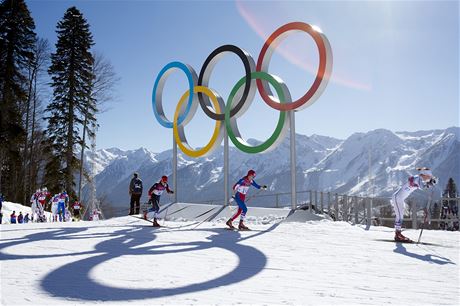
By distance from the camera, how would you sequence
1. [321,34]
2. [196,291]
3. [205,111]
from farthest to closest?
[205,111], [321,34], [196,291]

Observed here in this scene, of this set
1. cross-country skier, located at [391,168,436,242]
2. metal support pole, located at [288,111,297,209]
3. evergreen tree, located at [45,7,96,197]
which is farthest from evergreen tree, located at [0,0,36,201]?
cross-country skier, located at [391,168,436,242]

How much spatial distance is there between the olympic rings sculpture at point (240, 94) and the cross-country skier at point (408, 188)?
16.7 ft

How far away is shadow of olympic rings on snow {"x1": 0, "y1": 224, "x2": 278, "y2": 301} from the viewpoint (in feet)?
16.3

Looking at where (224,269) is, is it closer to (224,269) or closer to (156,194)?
(224,269)

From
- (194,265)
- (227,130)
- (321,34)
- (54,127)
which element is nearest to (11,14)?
(54,127)

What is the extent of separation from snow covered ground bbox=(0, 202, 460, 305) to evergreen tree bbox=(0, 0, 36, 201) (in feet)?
61.0

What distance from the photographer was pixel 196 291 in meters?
5.14

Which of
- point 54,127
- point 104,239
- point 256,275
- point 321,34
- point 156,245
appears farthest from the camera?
point 54,127

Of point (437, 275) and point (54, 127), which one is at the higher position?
point (54, 127)

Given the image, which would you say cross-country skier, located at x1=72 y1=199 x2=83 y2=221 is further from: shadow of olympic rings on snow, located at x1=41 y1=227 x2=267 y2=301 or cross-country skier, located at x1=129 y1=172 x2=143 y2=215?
shadow of olympic rings on snow, located at x1=41 y1=227 x2=267 y2=301

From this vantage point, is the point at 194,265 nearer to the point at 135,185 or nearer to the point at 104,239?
the point at 104,239

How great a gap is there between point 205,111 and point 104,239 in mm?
9921

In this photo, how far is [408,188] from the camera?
1073 cm

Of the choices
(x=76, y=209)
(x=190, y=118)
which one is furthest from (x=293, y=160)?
(x=76, y=209)
